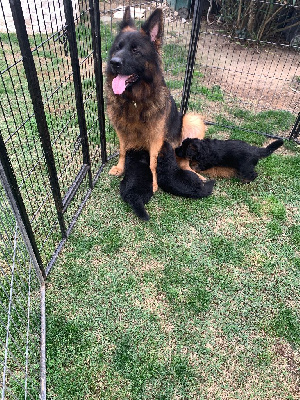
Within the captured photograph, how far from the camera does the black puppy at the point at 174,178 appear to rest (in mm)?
3906

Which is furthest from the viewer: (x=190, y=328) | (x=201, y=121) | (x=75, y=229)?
(x=201, y=121)

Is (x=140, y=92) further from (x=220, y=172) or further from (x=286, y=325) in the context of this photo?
(x=286, y=325)

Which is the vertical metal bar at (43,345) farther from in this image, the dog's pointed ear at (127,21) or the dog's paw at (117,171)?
the dog's pointed ear at (127,21)

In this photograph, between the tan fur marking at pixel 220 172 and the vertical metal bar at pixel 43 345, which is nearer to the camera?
the vertical metal bar at pixel 43 345

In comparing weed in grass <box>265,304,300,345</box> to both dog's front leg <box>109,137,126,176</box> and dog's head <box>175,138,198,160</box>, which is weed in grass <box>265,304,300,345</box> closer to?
dog's head <box>175,138,198,160</box>

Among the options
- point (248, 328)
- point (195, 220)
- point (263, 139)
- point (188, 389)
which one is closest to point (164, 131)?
point (195, 220)

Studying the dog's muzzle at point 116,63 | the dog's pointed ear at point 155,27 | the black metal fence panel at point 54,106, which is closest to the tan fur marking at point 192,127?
the black metal fence panel at point 54,106

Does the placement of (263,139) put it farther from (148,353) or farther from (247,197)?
(148,353)

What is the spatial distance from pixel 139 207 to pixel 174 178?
2.01 ft

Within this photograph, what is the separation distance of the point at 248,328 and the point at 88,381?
1465mm

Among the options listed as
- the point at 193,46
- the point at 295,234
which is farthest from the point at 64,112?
the point at 295,234

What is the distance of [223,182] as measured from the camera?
4457mm

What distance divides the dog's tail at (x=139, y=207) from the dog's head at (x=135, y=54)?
118cm

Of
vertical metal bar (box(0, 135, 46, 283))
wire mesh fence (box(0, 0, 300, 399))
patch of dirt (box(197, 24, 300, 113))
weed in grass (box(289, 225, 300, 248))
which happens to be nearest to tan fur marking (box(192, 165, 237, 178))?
weed in grass (box(289, 225, 300, 248))
